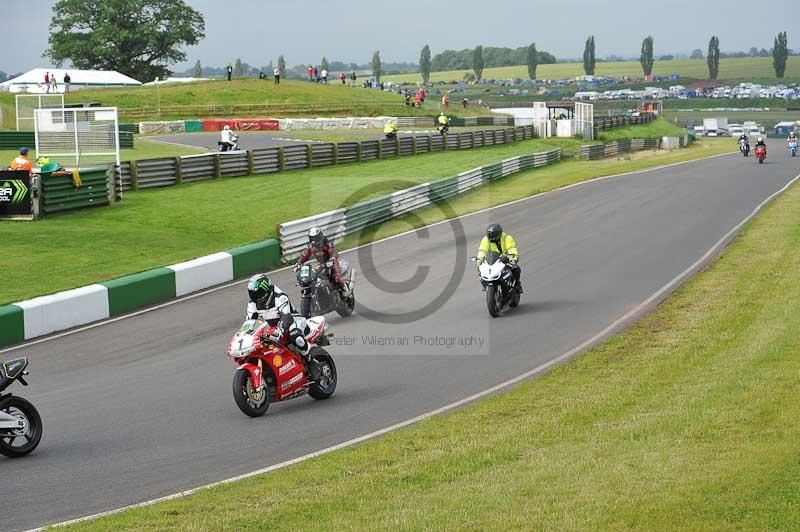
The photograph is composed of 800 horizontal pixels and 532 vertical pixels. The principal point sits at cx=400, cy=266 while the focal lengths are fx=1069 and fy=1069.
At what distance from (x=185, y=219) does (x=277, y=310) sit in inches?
729

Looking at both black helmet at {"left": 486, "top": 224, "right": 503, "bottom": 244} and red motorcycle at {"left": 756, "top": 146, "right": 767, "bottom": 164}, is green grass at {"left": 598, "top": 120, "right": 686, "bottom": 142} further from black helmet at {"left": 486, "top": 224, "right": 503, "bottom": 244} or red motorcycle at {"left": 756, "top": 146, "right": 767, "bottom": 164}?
black helmet at {"left": 486, "top": 224, "right": 503, "bottom": 244}

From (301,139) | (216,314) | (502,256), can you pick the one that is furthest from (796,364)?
(301,139)

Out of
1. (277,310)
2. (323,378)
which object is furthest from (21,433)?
(323,378)

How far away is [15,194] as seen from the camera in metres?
28.4

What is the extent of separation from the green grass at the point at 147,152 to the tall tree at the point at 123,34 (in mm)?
69508

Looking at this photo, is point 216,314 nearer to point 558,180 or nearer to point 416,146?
point 558,180

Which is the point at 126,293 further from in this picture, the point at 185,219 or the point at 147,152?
the point at 147,152

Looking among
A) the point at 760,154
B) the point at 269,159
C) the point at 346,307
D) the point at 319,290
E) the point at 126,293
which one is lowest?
the point at 346,307

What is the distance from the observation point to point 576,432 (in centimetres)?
1073

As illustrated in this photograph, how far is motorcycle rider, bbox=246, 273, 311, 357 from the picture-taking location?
12570 mm

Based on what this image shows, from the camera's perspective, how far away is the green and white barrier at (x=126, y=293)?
17.7 meters

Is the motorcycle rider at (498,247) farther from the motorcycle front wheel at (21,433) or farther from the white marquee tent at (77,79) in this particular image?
the white marquee tent at (77,79)

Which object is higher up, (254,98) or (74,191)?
(254,98)

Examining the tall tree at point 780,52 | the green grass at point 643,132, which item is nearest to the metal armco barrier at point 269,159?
the green grass at point 643,132
